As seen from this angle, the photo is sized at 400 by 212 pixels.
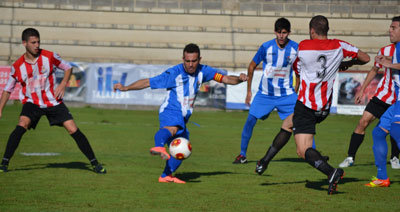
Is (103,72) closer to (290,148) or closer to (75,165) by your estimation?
(290,148)

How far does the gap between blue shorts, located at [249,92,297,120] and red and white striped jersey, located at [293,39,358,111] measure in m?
2.95

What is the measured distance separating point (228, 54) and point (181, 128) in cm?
2193

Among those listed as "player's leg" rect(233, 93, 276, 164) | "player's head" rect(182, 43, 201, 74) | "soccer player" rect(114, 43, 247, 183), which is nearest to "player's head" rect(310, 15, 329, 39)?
"soccer player" rect(114, 43, 247, 183)

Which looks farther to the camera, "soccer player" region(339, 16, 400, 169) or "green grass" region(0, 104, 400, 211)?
"soccer player" region(339, 16, 400, 169)

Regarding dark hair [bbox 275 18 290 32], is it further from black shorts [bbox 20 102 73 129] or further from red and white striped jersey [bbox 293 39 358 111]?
black shorts [bbox 20 102 73 129]

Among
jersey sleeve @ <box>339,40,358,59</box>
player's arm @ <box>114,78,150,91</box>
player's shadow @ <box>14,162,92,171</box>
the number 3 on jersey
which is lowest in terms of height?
player's shadow @ <box>14,162,92,171</box>

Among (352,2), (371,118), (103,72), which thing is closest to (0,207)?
(371,118)

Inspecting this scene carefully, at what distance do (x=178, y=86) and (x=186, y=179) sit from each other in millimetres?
1308

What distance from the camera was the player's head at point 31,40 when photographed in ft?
28.5

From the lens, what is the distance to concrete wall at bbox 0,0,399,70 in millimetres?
29812

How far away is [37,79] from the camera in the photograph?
29.5 ft

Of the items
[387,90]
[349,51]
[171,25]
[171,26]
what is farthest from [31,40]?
[171,25]

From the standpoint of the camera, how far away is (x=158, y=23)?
100 ft

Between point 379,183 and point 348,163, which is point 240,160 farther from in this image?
point 379,183
